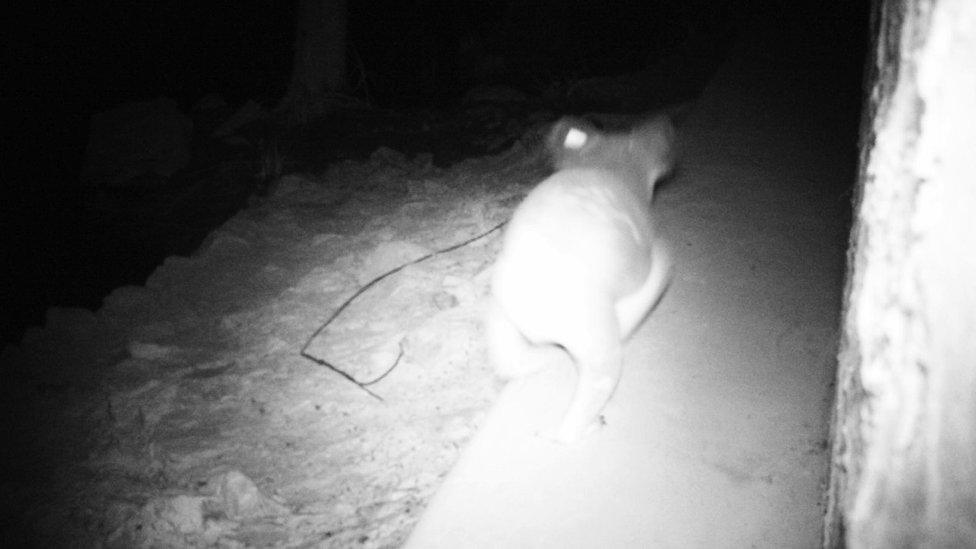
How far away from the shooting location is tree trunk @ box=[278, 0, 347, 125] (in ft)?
25.3

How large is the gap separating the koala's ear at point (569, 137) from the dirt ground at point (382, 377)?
87 cm

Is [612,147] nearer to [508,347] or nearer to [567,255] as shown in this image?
[567,255]

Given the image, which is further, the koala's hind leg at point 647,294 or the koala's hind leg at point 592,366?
the koala's hind leg at point 647,294

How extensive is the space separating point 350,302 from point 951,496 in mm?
2982

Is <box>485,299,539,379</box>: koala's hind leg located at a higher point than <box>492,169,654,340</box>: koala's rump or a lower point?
lower

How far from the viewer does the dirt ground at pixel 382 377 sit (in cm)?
215

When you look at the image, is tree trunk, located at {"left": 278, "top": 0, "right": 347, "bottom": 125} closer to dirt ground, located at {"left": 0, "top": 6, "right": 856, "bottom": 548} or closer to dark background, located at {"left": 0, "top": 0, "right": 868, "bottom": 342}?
dark background, located at {"left": 0, "top": 0, "right": 868, "bottom": 342}

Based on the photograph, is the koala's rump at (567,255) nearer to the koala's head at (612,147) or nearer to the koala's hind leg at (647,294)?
the koala's hind leg at (647,294)

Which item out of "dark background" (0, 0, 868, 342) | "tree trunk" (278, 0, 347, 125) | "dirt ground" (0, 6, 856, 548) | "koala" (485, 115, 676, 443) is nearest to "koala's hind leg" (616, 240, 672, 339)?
"koala" (485, 115, 676, 443)

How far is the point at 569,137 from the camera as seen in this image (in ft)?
8.65

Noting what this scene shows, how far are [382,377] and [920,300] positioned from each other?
2336mm

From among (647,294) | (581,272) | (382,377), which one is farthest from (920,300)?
(382,377)

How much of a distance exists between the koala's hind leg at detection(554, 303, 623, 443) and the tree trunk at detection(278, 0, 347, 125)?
21.2ft

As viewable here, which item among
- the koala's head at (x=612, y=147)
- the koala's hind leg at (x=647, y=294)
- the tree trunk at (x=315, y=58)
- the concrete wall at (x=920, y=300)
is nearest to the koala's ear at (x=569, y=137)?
the koala's head at (x=612, y=147)
